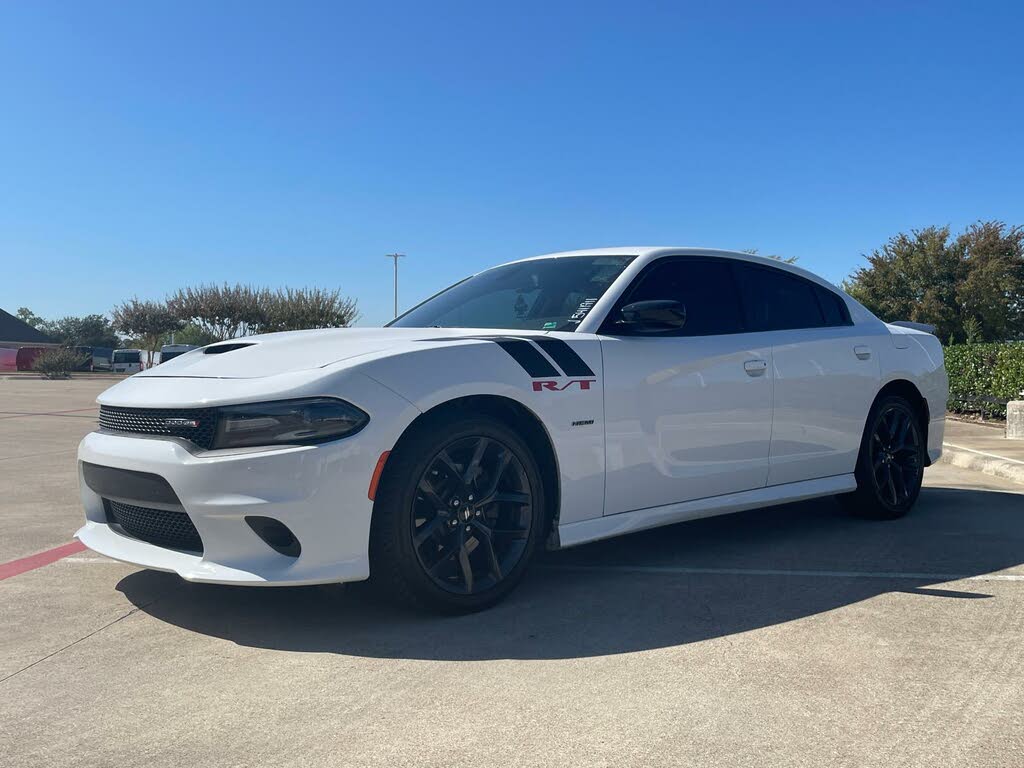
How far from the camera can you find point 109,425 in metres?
3.65

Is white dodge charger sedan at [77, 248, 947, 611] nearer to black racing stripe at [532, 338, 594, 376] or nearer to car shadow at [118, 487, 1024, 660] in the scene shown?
black racing stripe at [532, 338, 594, 376]

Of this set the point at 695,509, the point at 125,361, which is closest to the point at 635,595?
the point at 695,509

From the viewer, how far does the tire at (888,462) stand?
5.33 meters

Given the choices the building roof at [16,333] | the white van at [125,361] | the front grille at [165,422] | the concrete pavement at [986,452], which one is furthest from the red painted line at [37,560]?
the building roof at [16,333]

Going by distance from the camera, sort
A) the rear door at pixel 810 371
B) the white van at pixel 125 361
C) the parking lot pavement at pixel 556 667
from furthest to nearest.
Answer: the white van at pixel 125 361 → the rear door at pixel 810 371 → the parking lot pavement at pixel 556 667

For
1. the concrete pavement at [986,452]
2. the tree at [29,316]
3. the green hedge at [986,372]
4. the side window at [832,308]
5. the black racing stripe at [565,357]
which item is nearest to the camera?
the black racing stripe at [565,357]

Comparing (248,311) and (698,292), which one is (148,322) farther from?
(698,292)

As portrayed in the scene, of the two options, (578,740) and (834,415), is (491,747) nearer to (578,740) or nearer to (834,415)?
(578,740)

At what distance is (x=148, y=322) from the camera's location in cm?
6122

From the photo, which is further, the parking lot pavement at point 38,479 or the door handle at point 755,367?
the parking lot pavement at point 38,479

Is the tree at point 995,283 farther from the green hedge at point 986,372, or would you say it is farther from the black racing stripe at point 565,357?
the black racing stripe at point 565,357

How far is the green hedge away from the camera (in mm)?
12406

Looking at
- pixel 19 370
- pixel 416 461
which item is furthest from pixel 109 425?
pixel 19 370

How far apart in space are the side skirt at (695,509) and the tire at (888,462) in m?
0.22
